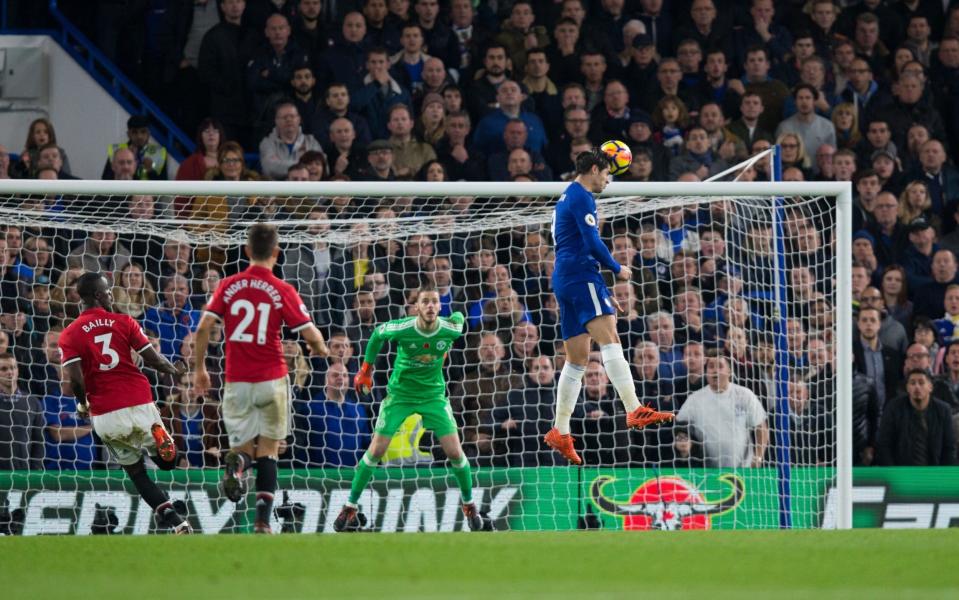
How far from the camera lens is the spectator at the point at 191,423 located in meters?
12.2

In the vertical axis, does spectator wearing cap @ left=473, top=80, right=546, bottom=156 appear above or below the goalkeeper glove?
above

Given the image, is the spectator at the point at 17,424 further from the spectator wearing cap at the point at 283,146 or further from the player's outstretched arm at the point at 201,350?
the spectator wearing cap at the point at 283,146

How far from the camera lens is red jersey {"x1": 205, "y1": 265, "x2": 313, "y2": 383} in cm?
912

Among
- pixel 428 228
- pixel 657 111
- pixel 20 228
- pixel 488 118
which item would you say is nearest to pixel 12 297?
pixel 20 228

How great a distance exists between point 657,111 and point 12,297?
647 cm

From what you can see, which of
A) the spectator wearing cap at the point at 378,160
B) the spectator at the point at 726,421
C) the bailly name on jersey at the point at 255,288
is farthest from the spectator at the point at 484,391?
the bailly name on jersey at the point at 255,288

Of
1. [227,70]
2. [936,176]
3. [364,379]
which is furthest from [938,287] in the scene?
[227,70]

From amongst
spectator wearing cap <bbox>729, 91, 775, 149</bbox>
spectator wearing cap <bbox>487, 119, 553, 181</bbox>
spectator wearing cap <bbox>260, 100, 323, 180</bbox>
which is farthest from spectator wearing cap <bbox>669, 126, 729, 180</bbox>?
spectator wearing cap <bbox>260, 100, 323, 180</bbox>

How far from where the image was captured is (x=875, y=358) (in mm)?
13258

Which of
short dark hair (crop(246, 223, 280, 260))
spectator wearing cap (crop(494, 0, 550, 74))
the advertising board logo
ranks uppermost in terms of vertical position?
spectator wearing cap (crop(494, 0, 550, 74))

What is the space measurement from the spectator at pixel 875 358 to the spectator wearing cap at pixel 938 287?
95 cm

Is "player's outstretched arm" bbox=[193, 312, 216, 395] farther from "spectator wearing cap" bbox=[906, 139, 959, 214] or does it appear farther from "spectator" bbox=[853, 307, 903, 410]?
"spectator wearing cap" bbox=[906, 139, 959, 214]

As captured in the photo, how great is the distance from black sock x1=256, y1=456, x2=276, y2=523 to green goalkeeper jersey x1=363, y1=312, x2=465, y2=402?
2083 millimetres

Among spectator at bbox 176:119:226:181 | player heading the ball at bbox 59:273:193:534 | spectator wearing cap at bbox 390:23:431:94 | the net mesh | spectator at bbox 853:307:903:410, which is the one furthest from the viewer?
spectator wearing cap at bbox 390:23:431:94
